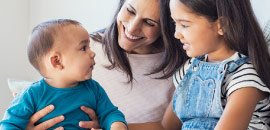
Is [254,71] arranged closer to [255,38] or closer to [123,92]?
[255,38]

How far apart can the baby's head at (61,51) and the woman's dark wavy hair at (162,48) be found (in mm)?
380

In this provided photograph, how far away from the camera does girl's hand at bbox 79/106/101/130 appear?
4.08ft

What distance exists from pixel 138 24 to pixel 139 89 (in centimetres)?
30

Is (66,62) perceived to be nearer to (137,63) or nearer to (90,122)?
(90,122)

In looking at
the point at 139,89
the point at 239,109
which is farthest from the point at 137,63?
the point at 239,109

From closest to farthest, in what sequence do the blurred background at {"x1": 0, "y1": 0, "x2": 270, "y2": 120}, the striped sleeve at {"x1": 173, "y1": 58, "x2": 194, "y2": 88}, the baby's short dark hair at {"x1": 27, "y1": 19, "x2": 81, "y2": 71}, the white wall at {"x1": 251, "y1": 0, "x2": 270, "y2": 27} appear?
the baby's short dark hair at {"x1": 27, "y1": 19, "x2": 81, "y2": 71}, the striped sleeve at {"x1": 173, "y1": 58, "x2": 194, "y2": 88}, the white wall at {"x1": 251, "y1": 0, "x2": 270, "y2": 27}, the blurred background at {"x1": 0, "y1": 0, "x2": 270, "y2": 120}

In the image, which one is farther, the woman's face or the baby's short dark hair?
the woman's face

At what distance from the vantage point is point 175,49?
62.4 inches

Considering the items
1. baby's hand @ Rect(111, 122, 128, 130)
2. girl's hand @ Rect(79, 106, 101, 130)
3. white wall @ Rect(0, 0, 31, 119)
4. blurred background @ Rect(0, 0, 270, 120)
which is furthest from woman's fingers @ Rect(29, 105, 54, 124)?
white wall @ Rect(0, 0, 31, 119)

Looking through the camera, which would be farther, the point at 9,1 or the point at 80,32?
the point at 9,1

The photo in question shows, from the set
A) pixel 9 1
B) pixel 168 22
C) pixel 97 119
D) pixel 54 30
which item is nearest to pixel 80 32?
pixel 54 30

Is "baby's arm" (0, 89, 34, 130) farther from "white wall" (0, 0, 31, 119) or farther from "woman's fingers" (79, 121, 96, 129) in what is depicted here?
"white wall" (0, 0, 31, 119)

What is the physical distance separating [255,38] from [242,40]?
43mm

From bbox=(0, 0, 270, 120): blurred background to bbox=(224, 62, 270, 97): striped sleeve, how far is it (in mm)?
1271
